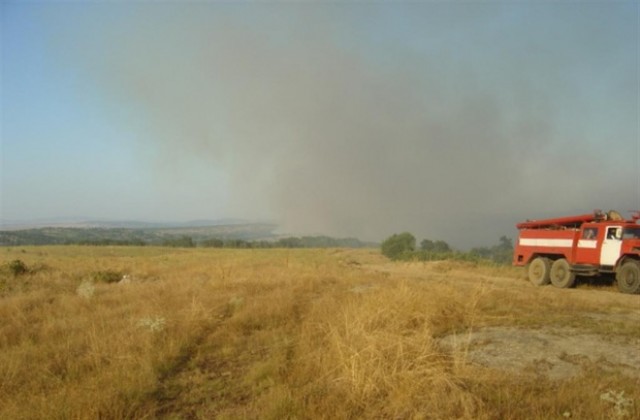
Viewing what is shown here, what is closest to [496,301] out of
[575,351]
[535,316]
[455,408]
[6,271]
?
[535,316]

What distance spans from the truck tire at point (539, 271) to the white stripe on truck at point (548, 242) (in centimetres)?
71

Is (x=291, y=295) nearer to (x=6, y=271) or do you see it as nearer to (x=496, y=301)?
(x=496, y=301)

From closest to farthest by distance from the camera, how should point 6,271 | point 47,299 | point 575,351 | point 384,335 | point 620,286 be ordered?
point 384,335
point 575,351
point 47,299
point 620,286
point 6,271

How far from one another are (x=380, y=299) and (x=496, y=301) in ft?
14.4

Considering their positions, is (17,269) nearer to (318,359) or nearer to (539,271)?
(318,359)

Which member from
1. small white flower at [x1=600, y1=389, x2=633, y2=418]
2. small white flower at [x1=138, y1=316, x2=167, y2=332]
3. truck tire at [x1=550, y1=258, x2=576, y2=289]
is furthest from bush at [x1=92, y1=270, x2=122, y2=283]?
truck tire at [x1=550, y1=258, x2=576, y2=289]

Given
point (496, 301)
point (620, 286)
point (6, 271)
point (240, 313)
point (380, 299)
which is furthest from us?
point (6, 271)

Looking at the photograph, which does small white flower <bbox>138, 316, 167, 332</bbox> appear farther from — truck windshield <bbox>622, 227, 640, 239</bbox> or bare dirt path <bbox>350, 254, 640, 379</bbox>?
truck windshield <bbox>622, 227, 640, 239</bbox>

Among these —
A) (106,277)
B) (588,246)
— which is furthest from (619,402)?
(106,277)

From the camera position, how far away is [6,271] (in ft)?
67.4

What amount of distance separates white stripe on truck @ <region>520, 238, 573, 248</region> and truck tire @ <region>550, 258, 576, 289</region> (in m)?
0.66

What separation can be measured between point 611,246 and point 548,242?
2756 mm

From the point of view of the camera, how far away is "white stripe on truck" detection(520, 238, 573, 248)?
1773cm

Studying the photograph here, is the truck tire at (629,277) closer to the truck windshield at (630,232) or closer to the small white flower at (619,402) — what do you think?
the truck windshield at (630,232)
